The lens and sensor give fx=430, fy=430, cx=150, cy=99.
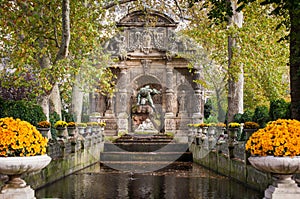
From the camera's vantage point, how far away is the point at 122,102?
2692 centimetres

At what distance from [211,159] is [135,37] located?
13516 mm

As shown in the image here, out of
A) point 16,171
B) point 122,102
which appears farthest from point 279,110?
point 122,102

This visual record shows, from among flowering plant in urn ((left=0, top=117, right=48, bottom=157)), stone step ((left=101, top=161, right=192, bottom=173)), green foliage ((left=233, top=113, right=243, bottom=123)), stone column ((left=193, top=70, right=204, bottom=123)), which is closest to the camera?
flowering plant in urn ((left=0, top=117, right=48, bottom=157))

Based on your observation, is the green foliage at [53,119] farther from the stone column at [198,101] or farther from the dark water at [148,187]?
the stone column at [198,101]

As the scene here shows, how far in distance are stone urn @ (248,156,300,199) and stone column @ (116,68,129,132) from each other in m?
19.9

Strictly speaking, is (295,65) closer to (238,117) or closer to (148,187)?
(148,187)

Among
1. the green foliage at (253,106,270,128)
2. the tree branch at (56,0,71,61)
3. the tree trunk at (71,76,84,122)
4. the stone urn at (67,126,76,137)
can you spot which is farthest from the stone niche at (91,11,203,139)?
the tree branch at (56,0,71,61)

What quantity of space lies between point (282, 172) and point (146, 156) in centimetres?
1327

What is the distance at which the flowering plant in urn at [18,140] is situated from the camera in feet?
23.0

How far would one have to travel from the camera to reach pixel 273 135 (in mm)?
6938

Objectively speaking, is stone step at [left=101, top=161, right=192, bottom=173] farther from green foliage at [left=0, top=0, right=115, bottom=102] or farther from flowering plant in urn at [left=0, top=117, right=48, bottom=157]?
flowering plant in urn at [left=0, top=117, right=48, bottom=157]

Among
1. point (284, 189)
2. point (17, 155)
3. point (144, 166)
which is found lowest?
point (144, 166)

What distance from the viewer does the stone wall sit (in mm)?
10961

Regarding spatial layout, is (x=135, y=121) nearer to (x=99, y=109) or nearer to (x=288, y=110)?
(x=99, y=109)
